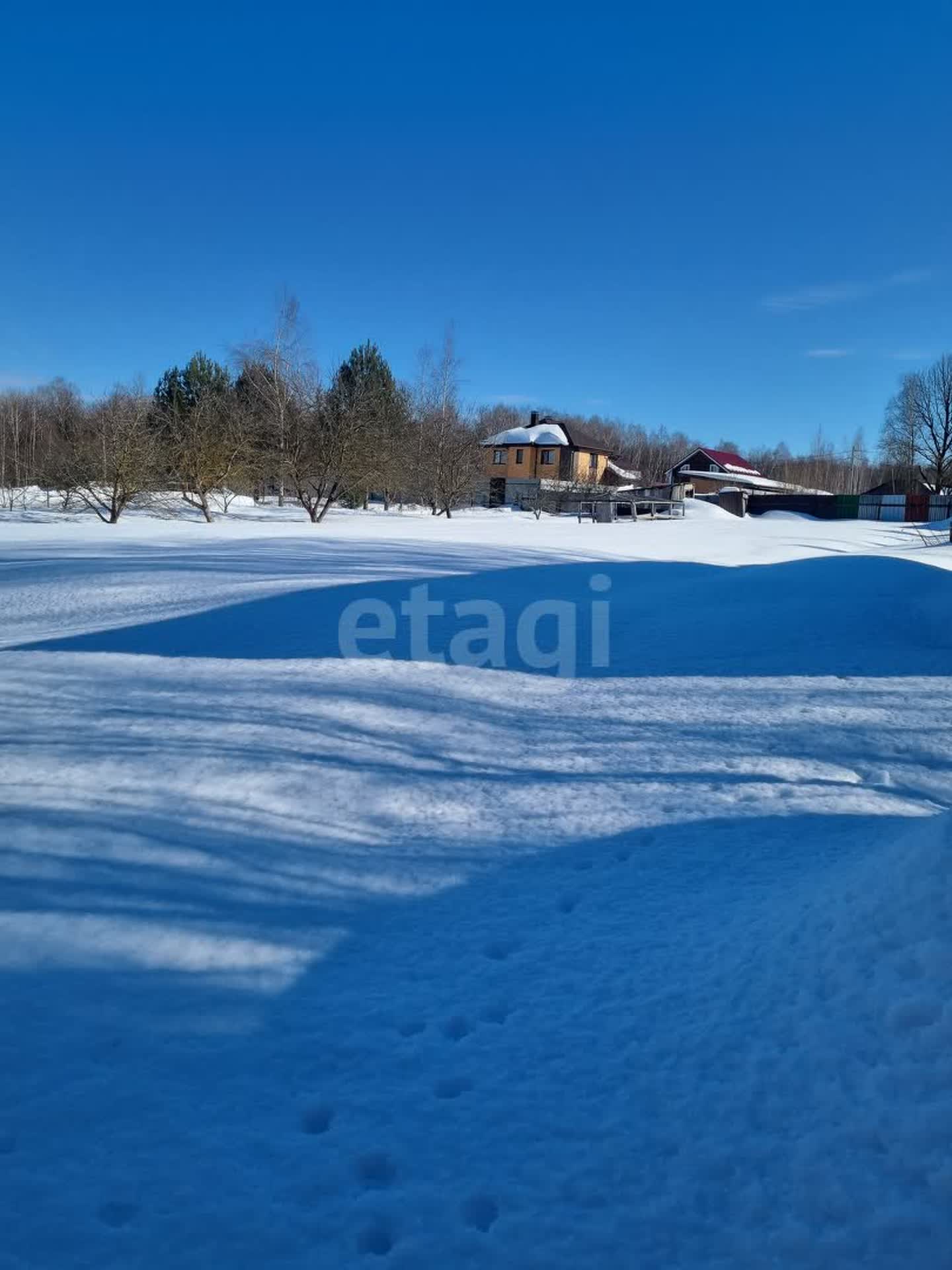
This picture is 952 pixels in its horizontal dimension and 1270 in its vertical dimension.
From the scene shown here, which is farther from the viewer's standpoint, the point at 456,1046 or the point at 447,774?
the point at 447,774

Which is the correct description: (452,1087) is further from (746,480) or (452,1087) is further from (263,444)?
(746,480)

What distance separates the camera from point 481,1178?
1.76 meters

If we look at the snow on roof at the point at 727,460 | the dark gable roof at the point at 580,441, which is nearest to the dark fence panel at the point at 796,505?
the dark gable roof at the point at 580,441

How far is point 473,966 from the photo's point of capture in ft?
8.56

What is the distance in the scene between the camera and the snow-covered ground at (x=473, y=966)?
164 cm

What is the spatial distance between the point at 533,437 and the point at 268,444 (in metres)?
27.4

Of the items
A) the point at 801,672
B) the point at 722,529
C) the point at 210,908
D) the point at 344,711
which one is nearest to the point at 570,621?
the point at 801,672

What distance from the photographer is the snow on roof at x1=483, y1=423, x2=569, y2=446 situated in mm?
51562

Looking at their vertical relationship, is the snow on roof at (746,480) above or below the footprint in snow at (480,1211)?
above

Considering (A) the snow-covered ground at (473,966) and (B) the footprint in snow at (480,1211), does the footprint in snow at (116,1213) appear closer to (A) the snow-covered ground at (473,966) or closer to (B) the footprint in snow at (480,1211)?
(A) the snow-covered ground at (473,966)

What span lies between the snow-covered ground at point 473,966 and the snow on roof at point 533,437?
4740 cm

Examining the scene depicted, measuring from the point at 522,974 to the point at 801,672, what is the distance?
14.3 feet

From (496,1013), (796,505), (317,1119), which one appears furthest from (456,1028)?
(796,505)

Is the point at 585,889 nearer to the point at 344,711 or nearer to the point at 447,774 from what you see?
the point at 447,774
